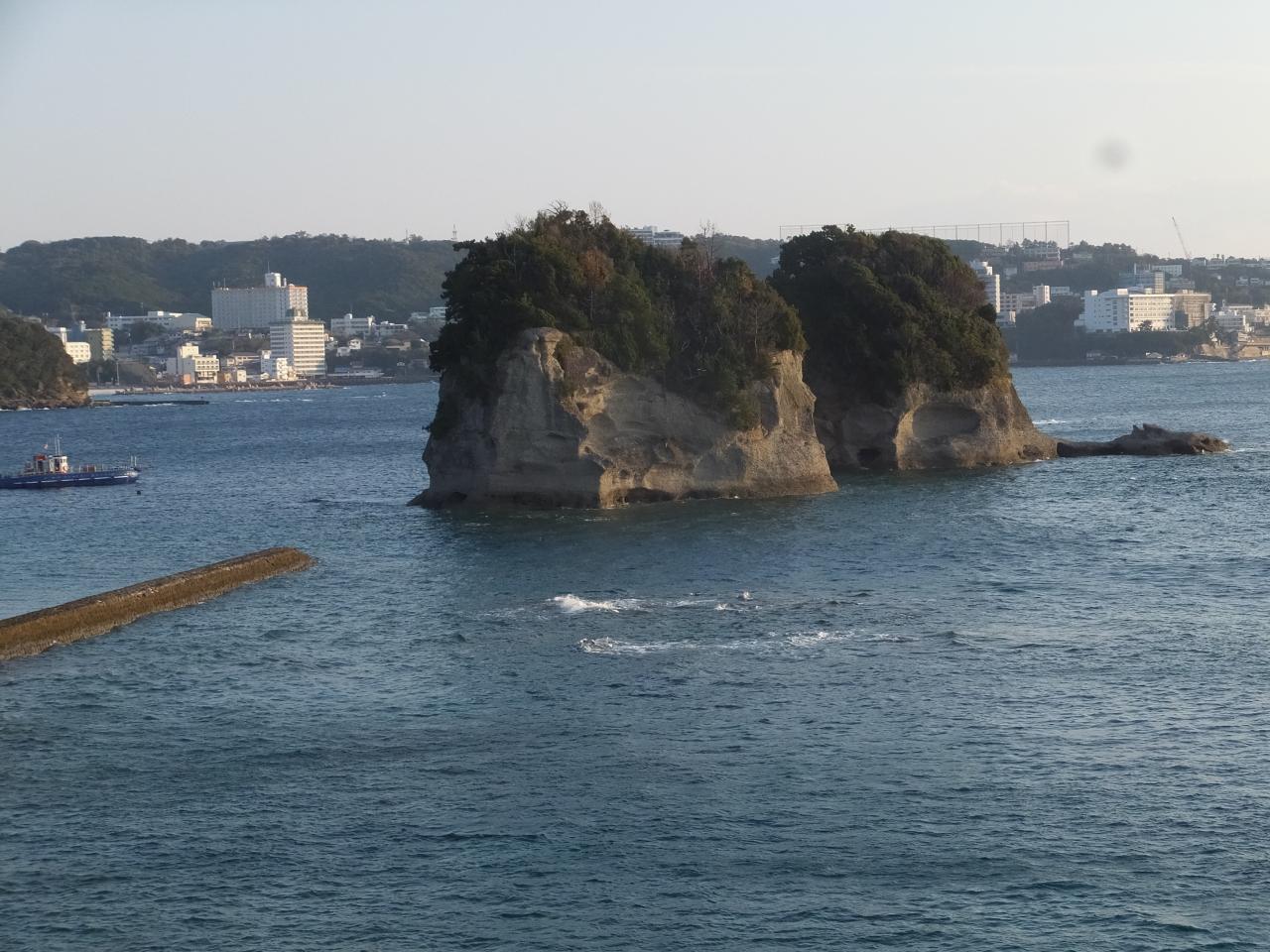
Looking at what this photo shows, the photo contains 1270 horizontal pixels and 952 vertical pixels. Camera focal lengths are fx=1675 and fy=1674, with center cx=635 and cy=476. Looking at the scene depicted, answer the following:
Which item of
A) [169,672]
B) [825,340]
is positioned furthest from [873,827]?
[825,340]

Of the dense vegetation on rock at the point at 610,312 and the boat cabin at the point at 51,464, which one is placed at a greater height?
the dense vegetation on rock at the point at 610,312

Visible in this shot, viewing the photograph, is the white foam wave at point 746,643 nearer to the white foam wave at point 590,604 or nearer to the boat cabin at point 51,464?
the white foam wave at point 590,604

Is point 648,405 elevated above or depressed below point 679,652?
above

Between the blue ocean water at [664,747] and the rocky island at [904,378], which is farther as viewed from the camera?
the rocky island at [904,378]

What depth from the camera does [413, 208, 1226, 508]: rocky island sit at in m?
62.0

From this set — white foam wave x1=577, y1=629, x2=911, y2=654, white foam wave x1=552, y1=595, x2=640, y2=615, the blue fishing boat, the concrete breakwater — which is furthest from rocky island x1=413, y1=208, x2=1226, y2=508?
the blue fishing boat

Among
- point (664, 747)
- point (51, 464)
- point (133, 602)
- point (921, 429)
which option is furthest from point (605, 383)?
point (51, 464)

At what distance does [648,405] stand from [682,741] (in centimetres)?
3704

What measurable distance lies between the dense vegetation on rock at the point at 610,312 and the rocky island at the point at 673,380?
8 centimetres

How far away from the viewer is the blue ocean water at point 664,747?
21.0 metres

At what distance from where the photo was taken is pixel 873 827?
23672 mm

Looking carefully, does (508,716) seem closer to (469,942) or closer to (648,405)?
(469,942)

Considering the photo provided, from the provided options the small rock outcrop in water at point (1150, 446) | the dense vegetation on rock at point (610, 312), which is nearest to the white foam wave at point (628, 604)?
the dense vegetation on rock at point (610, 312)

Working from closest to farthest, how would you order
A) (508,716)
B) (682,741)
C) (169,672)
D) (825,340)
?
1. (682,741)
2. (508,716)
3. (169,672)
4. (825,340)
